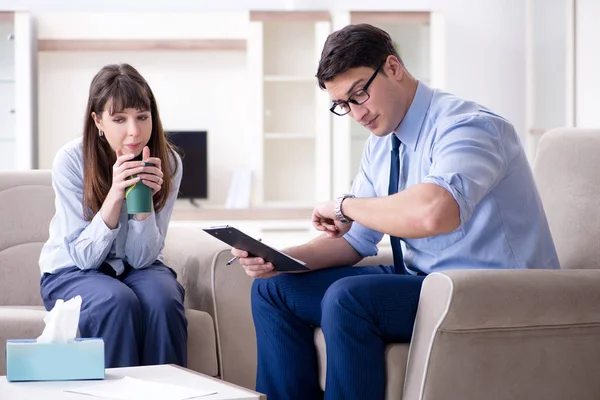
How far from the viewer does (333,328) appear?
5.64 ft

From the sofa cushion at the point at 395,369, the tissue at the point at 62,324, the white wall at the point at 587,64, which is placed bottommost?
the sofa cushion at the point at 395,369

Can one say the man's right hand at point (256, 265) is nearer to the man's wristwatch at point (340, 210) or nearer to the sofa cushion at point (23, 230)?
the man's wristwatch at point (340, 210)

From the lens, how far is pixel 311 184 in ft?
18.0

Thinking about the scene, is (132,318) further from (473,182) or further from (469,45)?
(469,45)

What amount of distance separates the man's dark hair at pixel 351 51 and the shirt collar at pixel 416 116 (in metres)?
0.13

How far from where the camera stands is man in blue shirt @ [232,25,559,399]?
1702 millimetres

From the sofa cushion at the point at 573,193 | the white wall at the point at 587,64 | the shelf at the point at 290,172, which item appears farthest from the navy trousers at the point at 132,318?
the shelf at the point at 290,172

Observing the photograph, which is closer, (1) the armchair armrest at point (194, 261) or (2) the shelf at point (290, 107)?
(1) the armchair armrest at point (194, 261)

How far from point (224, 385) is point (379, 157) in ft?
2.75

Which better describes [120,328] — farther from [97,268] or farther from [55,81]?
[55,81]

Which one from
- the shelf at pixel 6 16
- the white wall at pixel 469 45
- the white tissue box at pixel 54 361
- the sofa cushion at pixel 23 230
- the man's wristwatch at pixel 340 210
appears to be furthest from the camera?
the white wall at pixel 469 45

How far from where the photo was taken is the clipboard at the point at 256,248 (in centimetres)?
186

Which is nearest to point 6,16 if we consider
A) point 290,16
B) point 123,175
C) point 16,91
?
point 16,91

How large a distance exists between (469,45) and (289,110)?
4.02 ft
